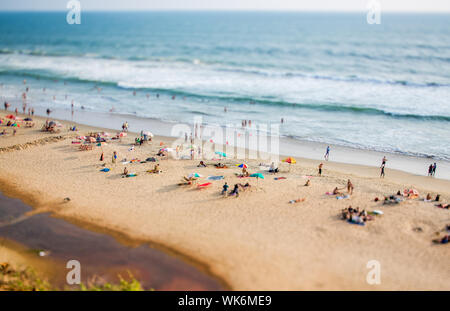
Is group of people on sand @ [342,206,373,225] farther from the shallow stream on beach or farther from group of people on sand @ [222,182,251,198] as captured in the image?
the shallow stream on beach

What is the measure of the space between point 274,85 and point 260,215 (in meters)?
31.7

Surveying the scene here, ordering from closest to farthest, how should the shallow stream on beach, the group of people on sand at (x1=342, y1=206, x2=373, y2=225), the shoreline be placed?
the shallow stream on beach, the shoreline, the group of people on sand at (x1=342, y1=206, x2=373, y2=225)

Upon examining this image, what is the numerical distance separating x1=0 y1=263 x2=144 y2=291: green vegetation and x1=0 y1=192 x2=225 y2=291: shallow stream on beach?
441mm

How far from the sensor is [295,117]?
111ft

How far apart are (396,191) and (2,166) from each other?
2387cm

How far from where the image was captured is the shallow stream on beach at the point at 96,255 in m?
12.5

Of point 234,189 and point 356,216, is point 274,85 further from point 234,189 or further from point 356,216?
point 356,216

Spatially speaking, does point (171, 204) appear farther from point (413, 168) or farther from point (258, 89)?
point (258, 89)

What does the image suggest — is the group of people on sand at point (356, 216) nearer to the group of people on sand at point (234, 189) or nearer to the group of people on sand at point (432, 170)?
the group of people on sand at point (234, 189)

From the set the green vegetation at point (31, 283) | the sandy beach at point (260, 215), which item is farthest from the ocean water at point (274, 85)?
the green vegetation at point (31, 283)

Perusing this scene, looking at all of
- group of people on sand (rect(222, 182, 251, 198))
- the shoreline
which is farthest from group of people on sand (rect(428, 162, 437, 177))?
the shoreline

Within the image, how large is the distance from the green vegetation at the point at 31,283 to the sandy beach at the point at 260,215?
2.92 meters

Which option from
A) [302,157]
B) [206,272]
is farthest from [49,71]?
[206,272]

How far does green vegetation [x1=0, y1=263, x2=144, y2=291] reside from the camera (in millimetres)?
11422
